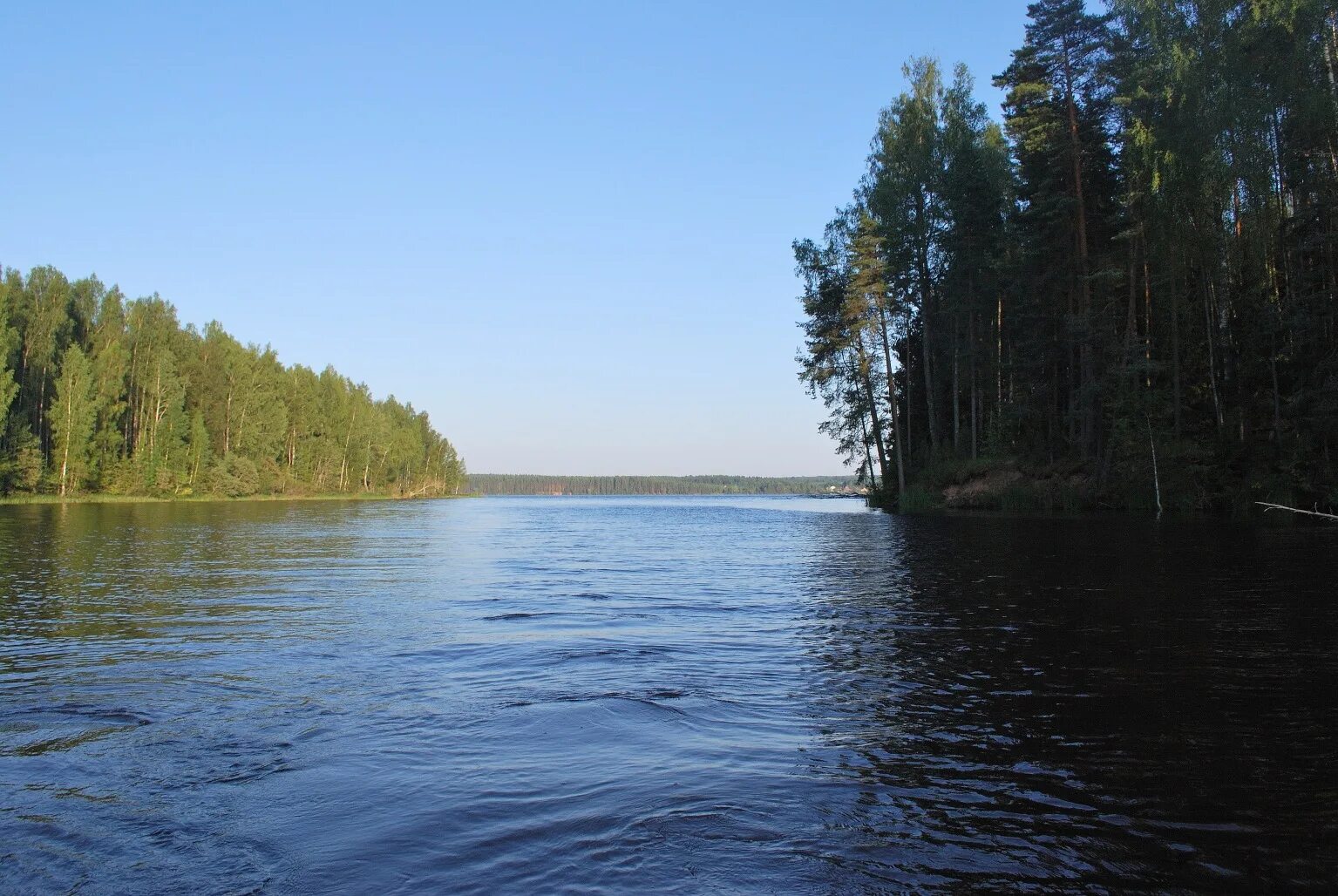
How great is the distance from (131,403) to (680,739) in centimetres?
9050

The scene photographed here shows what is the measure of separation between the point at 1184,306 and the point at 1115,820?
121ft

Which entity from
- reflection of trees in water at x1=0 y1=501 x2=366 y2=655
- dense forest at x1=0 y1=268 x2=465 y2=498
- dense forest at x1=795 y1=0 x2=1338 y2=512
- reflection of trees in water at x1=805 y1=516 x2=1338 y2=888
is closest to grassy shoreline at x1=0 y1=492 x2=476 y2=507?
dense forest at x1=0 y1=268 x2=465 y2=498

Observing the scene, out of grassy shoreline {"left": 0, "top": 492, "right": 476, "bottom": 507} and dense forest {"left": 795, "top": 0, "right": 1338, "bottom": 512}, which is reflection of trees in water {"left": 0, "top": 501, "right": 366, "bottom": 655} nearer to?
dense forest {"left": 795, "top": 0, "right": 1338, "bottom": 512}

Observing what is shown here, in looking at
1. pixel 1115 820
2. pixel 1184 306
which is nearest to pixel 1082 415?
pixel 1184 306

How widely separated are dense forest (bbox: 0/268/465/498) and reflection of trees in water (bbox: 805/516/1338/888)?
7253 cm

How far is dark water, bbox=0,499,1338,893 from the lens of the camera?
4402 mm

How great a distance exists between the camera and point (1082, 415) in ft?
124

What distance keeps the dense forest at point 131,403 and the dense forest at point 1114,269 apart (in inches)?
2424

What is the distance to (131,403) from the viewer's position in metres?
79.6

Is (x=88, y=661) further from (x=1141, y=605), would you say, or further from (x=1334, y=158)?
(x=1334, y=158)

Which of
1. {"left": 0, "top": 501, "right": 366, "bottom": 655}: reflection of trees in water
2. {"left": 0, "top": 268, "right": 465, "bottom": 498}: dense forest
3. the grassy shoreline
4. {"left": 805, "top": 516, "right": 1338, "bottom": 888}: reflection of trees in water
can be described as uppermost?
{"left": 0, "top": 268, "right": 465, "bottom": 498}: dense forest

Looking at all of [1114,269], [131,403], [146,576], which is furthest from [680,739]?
[131,403]

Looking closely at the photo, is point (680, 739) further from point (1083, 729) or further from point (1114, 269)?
point (1114, 269)

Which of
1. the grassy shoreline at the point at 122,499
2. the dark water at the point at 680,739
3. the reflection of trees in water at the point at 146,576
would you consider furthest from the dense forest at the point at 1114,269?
the grassy shoreline at the point at 122,499
